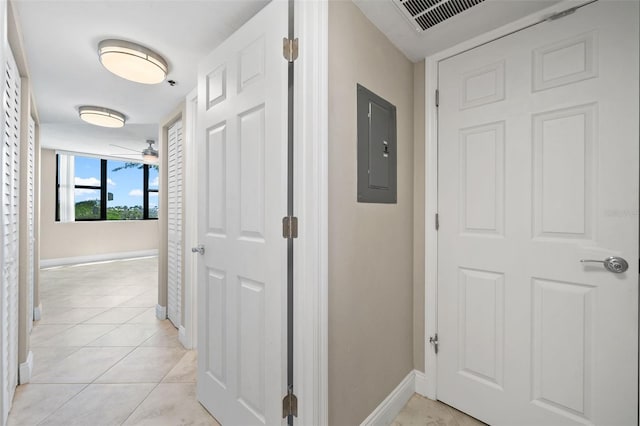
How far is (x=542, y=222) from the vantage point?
149 centimetres

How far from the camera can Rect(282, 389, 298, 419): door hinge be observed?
1.30 metres

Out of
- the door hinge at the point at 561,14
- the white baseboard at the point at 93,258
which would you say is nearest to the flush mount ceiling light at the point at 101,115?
the door hinge at the point at 561,14

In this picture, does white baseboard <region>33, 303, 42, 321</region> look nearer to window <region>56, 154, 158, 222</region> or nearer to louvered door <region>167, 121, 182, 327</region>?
louvered door <region>167, 121, 182, 327</region>

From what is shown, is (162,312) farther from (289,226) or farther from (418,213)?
(418,213)

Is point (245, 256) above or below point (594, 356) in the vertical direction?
above

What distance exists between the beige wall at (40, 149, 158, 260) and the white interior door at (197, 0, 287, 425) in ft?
20.4

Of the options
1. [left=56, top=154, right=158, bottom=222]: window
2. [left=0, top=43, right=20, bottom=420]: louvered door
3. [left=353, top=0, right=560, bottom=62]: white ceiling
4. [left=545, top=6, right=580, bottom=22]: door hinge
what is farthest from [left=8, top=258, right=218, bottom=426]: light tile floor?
[left=56, top=154, right=158, bottom=222]: window

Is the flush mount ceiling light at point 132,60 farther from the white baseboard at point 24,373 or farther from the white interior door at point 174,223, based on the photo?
the white baseboard at point 24,373

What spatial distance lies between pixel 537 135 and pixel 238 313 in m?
1.78

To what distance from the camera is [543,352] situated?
4.87ft

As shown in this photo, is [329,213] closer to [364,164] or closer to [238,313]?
[364,164]

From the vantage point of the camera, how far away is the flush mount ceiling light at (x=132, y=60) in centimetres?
181

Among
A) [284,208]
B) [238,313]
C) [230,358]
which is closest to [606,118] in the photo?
[284,208]

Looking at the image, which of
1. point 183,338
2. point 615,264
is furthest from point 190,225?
point 615,264
